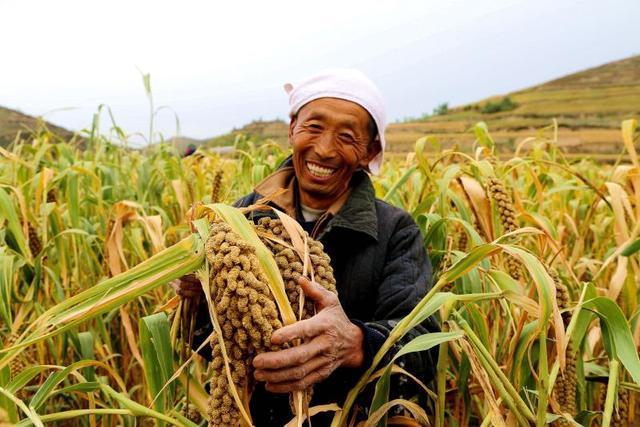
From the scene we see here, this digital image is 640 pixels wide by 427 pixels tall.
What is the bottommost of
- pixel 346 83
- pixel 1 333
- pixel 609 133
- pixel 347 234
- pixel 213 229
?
pixel 609 133

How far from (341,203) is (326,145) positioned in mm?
202

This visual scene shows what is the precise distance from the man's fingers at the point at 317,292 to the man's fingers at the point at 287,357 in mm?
84

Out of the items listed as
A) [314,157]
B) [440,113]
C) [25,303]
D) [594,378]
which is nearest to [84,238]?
[25,303]

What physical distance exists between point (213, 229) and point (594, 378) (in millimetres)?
1093

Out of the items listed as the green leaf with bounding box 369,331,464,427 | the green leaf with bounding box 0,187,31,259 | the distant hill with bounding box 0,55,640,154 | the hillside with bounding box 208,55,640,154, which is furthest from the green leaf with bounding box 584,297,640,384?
the hillside with bounding box 208,55,640,154

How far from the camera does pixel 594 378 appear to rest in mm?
1595

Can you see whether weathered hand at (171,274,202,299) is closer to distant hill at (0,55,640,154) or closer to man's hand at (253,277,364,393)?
man's hand at (253,277,364,393)

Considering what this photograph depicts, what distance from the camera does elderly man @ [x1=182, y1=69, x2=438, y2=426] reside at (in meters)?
1.59

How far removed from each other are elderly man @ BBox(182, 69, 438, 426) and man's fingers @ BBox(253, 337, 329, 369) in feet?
1.23

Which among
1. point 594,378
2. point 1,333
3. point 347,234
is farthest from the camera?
point 1,333

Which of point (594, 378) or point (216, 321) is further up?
point (216, 321)

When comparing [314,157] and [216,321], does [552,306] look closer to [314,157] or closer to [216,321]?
[216,321]

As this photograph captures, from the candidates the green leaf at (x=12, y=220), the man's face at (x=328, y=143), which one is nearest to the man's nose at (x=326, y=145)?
the man's face at (x=328, y=143)

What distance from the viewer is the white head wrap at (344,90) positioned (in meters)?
1.74
